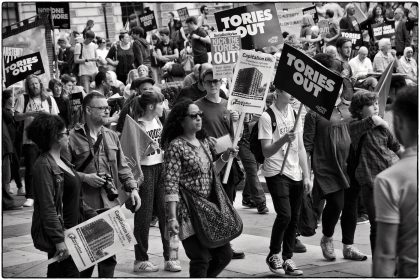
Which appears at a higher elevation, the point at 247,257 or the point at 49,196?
the point at 49,196

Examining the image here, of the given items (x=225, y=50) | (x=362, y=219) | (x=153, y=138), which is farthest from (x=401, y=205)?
(x=362, y=219)

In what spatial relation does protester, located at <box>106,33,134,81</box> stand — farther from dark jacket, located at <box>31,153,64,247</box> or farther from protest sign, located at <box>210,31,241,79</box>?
dark jacket, located at <box>31,153,64,247</box>

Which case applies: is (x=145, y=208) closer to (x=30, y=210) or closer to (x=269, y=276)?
(x=269, y=276)

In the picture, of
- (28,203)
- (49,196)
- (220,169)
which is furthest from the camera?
(28,203)

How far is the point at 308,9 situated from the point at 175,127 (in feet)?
57.1

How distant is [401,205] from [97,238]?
2.56 meters

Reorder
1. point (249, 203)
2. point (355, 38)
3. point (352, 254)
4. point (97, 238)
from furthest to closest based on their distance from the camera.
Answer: point (355, 38)
point (249, 203)
point (352, 254)
point (97, 238)

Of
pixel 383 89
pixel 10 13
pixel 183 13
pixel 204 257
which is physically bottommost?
pixel 204 257

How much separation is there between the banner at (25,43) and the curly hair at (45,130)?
5.40m

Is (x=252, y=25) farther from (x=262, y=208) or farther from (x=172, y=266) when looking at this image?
(x=172, y=266)

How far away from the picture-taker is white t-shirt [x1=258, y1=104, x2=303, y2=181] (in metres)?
6.77

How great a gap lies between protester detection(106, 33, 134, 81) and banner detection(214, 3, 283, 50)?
1024 centimetres

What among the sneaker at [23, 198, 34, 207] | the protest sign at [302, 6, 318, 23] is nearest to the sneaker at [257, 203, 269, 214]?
the sneaker at [23, 198, 34, 207]

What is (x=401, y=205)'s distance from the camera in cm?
342
